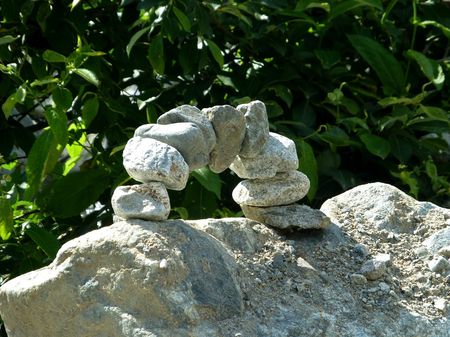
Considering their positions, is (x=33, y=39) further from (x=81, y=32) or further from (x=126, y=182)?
(x=126, y=182)

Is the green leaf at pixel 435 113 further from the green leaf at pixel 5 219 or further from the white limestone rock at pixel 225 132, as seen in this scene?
the white limestone rock at pixel 225 132

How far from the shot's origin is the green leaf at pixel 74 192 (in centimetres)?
321

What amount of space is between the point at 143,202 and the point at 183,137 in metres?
0.14

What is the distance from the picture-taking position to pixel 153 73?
3.56 meters

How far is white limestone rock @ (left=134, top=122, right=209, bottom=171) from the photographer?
201cm

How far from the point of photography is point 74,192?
3.22 metres

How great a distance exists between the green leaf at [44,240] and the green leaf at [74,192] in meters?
0.20

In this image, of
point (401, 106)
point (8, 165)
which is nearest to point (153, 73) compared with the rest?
point (8, 165)

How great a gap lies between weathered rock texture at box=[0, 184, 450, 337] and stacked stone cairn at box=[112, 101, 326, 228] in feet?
0.13

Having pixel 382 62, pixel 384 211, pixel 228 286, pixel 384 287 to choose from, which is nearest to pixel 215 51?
pixel 382 62

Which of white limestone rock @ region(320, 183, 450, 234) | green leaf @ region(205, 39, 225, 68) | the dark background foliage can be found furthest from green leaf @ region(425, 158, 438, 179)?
white limestone rock @ region(320, 183, 450, 234)

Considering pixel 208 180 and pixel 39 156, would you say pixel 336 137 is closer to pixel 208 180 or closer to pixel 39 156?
pixel 208 180

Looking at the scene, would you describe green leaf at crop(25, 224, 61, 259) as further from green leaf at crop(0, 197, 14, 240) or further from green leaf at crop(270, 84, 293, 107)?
green leaf at crop(270, 84, 293, 107)

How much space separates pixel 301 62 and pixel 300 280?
168cm
